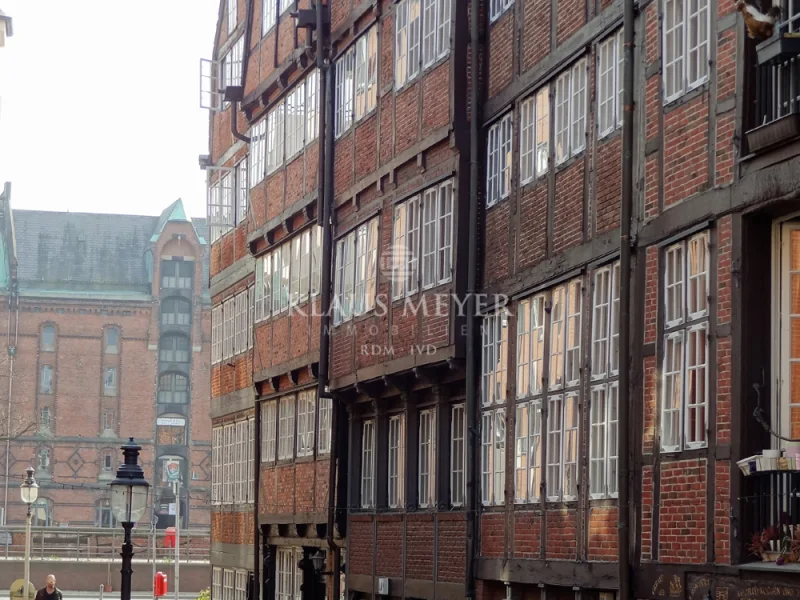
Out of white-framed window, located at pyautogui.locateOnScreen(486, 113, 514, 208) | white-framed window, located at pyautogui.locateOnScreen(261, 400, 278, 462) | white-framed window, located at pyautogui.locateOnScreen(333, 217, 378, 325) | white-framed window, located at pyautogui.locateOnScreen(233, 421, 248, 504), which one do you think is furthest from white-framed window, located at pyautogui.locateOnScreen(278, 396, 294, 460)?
white-framed window, located at pyautogui.locateOnScreen(486, 113, 514, 208)

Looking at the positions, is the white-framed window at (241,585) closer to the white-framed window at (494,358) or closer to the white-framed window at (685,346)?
the white-framed window at (494,358)

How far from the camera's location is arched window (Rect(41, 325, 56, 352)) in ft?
305

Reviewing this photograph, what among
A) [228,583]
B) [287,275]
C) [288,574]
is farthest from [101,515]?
[287,275]

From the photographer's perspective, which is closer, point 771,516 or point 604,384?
point 771,516

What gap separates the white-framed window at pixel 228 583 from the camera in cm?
3466

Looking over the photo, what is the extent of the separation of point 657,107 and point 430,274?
22.6ft

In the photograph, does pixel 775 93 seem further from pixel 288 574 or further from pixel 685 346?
pixel 288 574

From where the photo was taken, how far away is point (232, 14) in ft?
116

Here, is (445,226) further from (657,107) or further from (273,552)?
(273,552)

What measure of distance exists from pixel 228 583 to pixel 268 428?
5.04m

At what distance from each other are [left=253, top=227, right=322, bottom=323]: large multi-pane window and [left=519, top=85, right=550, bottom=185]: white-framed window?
922 cm

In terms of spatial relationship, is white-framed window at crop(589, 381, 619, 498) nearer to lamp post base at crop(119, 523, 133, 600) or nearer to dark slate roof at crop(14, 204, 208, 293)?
lamp post base at crop(119, 523, 133, 600)

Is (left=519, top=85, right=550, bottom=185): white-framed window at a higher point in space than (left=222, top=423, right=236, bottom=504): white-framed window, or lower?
higher

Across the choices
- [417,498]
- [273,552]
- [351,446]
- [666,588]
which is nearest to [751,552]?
[666,588]
